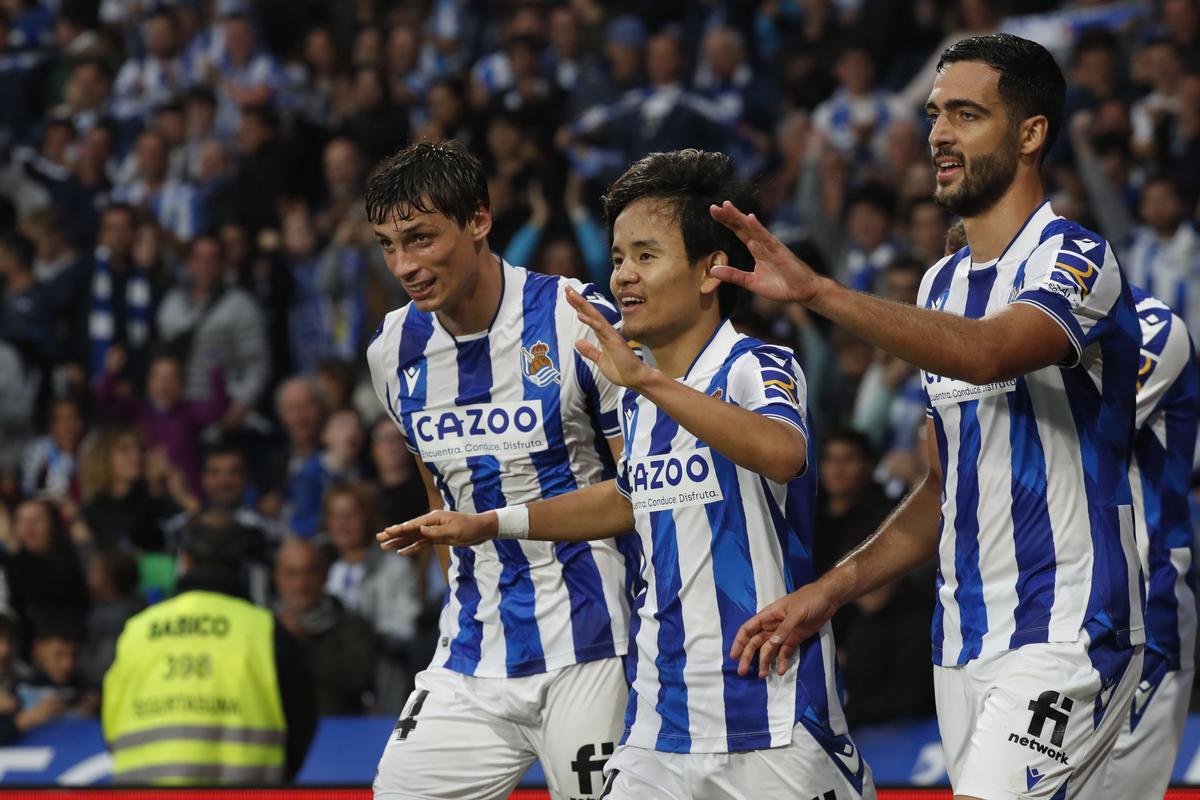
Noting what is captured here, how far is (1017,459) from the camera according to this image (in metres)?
3.70

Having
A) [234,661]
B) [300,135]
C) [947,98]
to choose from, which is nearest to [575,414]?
[947,98]

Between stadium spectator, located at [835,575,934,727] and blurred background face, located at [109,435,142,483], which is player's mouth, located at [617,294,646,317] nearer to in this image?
stadium spectator, located at [835,575,934,727]

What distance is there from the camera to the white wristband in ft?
13.9

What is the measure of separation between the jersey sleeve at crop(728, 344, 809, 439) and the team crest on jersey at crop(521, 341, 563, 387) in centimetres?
78

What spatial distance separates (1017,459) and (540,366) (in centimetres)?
138

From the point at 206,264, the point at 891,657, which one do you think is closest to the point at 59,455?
the point at 206,264

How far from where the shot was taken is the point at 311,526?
375 inches

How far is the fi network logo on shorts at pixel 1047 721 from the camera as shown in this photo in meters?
3.50

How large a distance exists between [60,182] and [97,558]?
15.5 feet

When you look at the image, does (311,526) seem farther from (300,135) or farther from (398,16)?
(398,16)

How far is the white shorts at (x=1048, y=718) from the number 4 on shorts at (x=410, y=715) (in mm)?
1512

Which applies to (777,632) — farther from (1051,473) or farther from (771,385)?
(1051,473)

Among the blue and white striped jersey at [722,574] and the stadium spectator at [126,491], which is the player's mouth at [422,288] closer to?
the blue and white striped jersey at [722,574]

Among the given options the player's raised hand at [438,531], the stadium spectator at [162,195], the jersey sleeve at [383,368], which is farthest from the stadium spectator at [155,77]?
the player's raised hand at [438,531]
